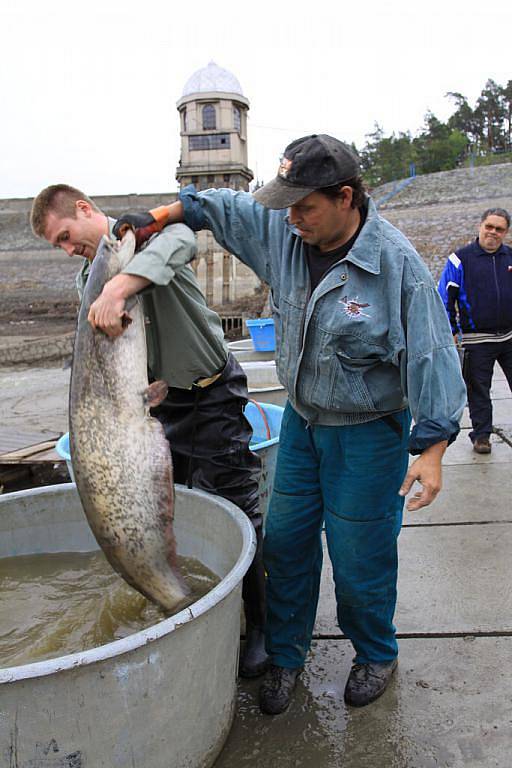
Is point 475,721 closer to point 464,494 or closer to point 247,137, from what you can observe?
point 464,494

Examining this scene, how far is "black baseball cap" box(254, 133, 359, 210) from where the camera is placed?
2.39m

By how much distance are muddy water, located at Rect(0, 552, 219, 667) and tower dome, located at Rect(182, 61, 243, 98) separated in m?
50.3

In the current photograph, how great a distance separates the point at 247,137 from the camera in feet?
162

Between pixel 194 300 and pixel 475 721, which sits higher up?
pixel 194 300

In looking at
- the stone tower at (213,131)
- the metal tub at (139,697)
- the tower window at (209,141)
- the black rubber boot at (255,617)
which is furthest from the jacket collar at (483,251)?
the tower window at (209,141)

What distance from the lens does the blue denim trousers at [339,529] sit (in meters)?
2.69

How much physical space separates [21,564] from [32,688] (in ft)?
5.18

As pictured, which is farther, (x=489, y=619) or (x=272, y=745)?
(x=489, y=619)

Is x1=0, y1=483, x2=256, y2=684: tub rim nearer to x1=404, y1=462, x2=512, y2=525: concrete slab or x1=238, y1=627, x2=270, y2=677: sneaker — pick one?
x1=238, y1=627, x2=270, y2=677: sneaker

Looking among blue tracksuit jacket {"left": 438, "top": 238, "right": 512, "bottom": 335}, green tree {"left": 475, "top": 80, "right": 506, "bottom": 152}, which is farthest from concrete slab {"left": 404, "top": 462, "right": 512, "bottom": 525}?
green tree {"left": 475, "top": 80, "right": 506, "bottom": 152}

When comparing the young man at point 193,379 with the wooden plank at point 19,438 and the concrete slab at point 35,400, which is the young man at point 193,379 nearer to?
the wooden plank at point 19,438

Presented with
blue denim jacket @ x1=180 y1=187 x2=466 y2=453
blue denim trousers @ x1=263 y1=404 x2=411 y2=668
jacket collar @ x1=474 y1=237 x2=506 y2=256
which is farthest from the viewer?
jacket collar @ x1=474 y1=237 x2=506 y2=256

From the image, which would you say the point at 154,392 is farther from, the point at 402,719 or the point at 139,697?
the point at 402,719

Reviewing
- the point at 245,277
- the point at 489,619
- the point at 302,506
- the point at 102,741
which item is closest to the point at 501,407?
the point at 489,619
